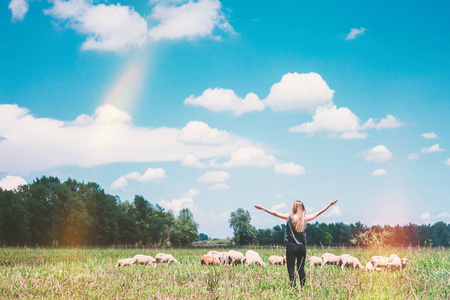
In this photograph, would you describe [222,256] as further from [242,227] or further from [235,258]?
[242,227]

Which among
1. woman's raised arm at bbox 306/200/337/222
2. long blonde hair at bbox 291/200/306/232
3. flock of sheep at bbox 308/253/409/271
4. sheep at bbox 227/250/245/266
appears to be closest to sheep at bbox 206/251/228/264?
sheep at bbox 227/250/245/266

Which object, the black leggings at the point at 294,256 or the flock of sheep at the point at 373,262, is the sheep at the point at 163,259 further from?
the black leggings at the point at 294,256

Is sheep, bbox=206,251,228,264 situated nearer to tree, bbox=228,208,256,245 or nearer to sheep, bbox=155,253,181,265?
sheep, bbox=155,253,181,265

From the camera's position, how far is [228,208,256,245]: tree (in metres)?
A: 102

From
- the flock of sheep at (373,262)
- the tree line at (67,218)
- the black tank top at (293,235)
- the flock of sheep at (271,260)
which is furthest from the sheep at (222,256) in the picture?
the tree line at (67,218)

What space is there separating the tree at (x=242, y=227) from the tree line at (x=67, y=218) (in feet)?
70.6

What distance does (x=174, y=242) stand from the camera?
334ft

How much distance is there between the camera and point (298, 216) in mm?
9562

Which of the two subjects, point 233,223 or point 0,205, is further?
point 233,223

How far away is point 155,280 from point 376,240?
1360cm

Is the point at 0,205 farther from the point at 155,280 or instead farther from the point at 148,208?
the point at 155,280

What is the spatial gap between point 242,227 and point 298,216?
96.0 m

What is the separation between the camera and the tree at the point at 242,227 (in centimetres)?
10225

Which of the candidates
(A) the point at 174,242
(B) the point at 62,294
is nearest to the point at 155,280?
(B) the point at 62,294
